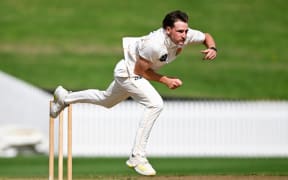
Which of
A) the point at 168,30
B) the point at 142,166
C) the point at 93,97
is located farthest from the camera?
the point at 93,97

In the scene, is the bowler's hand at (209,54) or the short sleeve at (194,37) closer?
the bowler's hand at (209,54)

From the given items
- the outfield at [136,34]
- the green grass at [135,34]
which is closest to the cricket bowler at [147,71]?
the green grass at [135,34]

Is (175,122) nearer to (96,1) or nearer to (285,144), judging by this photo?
(285,144)

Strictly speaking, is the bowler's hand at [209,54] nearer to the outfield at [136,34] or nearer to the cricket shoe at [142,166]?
the cricket shoe at [142,166]

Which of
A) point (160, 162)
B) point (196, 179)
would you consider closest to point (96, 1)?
point (160, 162)

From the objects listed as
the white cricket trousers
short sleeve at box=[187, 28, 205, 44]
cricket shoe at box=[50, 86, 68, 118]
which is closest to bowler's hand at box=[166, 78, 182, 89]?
the white cricket trousers

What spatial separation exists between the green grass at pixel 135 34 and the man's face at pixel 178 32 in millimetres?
17247

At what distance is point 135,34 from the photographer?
32.8 metres

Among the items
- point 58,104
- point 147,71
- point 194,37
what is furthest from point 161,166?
point 147,71

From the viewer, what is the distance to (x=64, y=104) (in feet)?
36.6

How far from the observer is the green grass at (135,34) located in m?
30.3

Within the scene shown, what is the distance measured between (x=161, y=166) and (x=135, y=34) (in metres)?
15.9

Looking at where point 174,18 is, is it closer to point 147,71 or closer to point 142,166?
point 147,71

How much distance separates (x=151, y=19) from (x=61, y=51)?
3.65m
